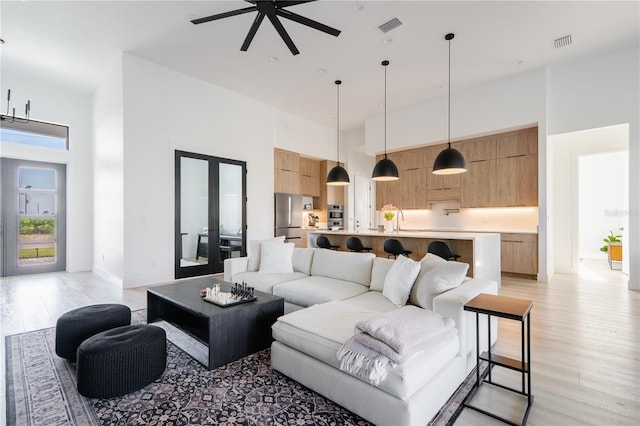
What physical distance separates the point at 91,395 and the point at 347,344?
166 centimetres

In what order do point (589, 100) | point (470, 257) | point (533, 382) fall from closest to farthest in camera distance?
point (533, 382) → point (470, 257) → point (589, 100)

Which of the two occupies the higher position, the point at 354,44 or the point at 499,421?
the point at 354,44

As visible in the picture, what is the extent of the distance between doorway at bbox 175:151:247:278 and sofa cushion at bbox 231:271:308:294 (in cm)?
224

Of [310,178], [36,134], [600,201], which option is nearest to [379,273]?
[310,178]

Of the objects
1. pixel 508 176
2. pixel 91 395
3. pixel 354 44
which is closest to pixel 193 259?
pixel 91 395

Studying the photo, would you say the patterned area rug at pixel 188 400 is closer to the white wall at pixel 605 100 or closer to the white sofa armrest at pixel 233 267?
the white sofa armrest at pixel 233 267

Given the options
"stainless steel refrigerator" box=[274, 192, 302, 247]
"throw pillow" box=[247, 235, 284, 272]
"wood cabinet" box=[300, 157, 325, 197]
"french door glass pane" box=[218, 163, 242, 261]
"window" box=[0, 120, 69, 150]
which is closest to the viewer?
"throw pillow" box=[247, 235, 284, 272]

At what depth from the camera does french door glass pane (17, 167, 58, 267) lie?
6.12 m

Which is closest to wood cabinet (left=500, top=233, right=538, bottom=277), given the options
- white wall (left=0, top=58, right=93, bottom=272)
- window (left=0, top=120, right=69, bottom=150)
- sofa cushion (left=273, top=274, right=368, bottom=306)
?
sofa cushion (left=273, top=274, right=368, bottom=306)

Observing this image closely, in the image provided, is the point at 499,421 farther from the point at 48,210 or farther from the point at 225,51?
the point at 48,210

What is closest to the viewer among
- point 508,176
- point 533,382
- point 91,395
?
point 91,395

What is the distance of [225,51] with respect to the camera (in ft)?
15.8

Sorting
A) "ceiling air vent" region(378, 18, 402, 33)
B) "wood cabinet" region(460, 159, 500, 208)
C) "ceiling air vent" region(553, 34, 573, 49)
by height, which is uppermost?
"ceiling air vent" region(553, 34, 573, 49)

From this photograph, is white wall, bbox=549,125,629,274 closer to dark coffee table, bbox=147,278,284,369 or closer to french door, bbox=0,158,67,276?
dark coffee table, bbox=147,278,284,369
